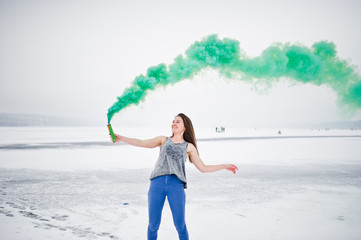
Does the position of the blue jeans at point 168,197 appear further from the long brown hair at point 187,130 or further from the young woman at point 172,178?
the long brown hair at point 187,130

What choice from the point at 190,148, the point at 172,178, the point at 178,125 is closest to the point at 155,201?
the point at 172,178

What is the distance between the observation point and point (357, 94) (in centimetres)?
2239

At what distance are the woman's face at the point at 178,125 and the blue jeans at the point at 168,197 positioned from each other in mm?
587

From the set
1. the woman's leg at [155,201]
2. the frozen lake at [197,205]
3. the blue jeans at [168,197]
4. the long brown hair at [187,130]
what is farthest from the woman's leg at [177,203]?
the frozen lake at [197,205]

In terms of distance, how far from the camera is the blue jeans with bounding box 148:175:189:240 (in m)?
3.06

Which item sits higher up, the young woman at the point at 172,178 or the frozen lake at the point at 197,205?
the young woman at the point at 172,178

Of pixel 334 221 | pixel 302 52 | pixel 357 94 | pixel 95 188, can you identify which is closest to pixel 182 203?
pixel 334 221

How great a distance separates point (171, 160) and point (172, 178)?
0.22 metres

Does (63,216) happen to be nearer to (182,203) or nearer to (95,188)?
(95,188)

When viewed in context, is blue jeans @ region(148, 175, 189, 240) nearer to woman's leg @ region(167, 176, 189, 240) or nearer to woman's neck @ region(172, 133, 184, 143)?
woman's leg @ region(167, 176, 189, 240)

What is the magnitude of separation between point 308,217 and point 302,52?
14.8m

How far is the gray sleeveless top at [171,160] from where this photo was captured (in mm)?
3129

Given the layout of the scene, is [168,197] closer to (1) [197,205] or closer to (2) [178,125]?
(2) [178,125]

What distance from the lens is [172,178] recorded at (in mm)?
3131
